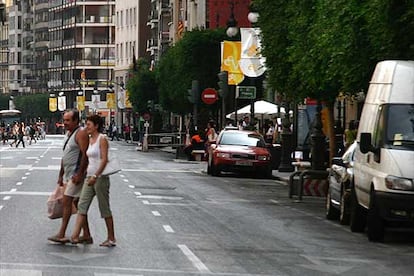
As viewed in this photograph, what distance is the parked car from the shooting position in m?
23.8

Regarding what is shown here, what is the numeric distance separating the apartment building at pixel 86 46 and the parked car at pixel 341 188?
15182cm

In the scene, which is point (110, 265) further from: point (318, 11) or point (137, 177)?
point (137, 177)

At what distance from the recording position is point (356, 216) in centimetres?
2269

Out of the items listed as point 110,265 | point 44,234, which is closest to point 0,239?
point 44,234

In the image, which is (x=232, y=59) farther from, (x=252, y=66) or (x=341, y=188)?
(x=341, y=188)

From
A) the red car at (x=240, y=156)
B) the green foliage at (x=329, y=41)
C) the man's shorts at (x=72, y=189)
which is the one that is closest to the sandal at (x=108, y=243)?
the man's shorts at (x=72, y=189)

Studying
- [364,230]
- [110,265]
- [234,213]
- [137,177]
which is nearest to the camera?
[110,265]

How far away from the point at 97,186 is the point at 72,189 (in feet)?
1.73

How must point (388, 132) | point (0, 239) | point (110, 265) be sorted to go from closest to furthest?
point (110, 265)
point (0, 239)
point (388, 132)

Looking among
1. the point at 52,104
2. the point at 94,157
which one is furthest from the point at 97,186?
the point at 52,104

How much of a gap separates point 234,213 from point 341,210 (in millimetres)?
2859

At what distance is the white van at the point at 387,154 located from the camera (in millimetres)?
19969

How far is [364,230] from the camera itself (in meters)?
23.1

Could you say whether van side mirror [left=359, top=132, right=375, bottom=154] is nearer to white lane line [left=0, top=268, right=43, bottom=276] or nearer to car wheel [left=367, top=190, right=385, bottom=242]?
car wheel [left=367, top=190, right=385, bottom=242]
